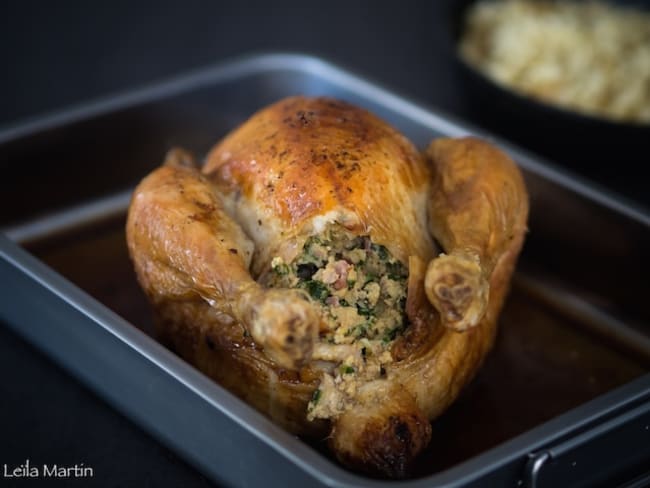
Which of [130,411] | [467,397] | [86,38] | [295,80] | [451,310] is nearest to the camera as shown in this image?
[451,310]

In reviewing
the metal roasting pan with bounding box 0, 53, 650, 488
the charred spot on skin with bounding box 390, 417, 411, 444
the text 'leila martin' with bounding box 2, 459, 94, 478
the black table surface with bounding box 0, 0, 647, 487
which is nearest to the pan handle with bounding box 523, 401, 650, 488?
the metal roasting pan with bounding box 0, 53, 650, 488

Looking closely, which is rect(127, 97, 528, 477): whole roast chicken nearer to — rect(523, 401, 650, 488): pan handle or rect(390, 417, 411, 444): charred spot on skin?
rect(390, 417, 411, 444): charred spot on skin

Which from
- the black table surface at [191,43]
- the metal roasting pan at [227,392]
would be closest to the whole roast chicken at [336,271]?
the metal roasting pan at [227,392]

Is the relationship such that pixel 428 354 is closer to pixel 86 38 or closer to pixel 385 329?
pixel 385 329

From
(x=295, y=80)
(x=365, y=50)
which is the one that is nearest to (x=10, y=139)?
(x=295, y=80)

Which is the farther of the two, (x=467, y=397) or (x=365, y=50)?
(x=365, y=50)

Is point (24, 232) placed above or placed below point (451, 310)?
below
